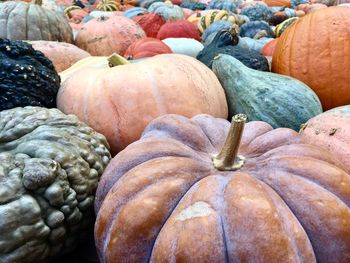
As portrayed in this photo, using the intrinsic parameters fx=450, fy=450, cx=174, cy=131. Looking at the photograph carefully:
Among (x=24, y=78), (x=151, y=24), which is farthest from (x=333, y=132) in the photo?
(x=151, y=24)

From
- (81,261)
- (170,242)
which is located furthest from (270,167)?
(81,261)

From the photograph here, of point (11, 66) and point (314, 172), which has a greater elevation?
point (314, 172)

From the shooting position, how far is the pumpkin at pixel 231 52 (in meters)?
2.38

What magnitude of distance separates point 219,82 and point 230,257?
127 cm

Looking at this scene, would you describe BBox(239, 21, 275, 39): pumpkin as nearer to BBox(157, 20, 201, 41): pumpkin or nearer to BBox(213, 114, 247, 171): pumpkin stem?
BBox(157, 20, 201, 41): pumpkin

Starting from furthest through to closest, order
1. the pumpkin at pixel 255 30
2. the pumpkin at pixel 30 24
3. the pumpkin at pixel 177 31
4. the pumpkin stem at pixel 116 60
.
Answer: the pumpkin at pixel 255 30, the pumpkin at pixel 177 31, the pumpkin at pixel 30 24, the pumpkin stem at pixel 116 60

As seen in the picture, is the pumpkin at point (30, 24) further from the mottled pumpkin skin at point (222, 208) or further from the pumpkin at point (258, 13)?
the pumpkin at point (258, 13)

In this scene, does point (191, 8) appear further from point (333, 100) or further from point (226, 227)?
point (226, 227)

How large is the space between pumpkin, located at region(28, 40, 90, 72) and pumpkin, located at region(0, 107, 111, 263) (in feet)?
3.52

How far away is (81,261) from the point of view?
1498 mm

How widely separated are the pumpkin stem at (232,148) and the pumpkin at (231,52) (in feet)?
4.06

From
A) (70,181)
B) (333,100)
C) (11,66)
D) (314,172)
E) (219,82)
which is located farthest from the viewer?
(333,100)

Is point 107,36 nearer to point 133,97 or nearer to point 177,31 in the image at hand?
point 177,31

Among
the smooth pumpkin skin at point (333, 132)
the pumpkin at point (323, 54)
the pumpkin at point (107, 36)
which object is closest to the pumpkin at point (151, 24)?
the pumpkin at point (107, 36)
